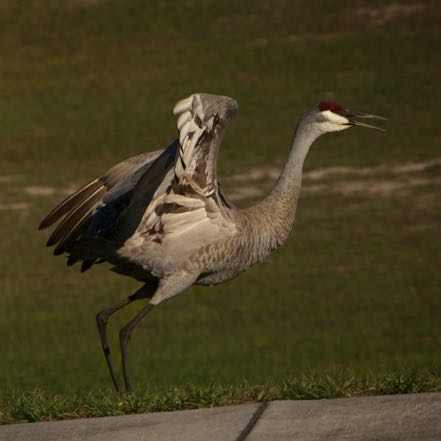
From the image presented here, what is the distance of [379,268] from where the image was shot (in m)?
13.9

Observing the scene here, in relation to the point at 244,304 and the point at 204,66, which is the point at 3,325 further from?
the point at 204,66

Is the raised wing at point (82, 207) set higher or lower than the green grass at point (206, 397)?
higher

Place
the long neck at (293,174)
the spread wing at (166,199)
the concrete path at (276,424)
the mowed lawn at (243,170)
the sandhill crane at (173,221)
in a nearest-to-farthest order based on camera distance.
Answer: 1. the concrete path at (276,424)
2. the spread wing at (166,199)
3. the sandhill crane at (173,221)
4. the long neck at (293,174)
5. the mowed lawn at (243,170)

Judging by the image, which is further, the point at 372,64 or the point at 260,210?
the point at 372,64

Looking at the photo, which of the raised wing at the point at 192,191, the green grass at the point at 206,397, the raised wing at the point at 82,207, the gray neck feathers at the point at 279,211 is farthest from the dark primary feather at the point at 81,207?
the green grass at the point at 206,397

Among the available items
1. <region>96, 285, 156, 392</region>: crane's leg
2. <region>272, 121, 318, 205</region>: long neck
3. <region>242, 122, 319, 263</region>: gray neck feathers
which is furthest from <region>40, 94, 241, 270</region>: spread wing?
<region>272, 121, 318, 205</region>: long neck

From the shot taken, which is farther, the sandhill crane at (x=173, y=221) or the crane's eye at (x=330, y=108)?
the crane's eye at (x=330, y=108)

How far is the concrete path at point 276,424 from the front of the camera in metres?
4.97

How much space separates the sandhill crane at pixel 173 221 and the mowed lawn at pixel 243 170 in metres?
0.70

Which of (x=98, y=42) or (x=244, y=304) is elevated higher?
(x=98, y=42)

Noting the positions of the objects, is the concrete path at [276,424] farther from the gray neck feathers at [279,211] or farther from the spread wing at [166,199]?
the gray neck feathers at [279,211]

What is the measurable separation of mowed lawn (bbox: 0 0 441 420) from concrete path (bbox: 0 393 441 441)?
0.92 m

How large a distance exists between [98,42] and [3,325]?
1598 cm

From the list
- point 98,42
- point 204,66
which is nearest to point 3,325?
point 204,66
